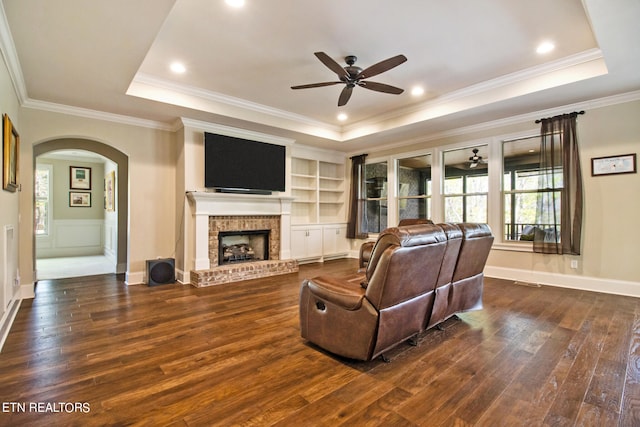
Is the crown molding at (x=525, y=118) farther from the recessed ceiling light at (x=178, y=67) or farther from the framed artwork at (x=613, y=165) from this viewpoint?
the recessed ceiling light at (x=178, y=67)

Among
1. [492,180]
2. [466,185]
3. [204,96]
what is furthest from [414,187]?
[204,96]

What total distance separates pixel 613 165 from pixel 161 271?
6692mm

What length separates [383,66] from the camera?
322 cm

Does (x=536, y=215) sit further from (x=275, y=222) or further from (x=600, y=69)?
(x=275, y=222)

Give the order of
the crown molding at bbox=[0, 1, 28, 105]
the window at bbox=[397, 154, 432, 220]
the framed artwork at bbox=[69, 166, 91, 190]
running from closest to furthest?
the crown molding at bbox=[0, 1, 28, 105] < the window at bbox=[397, 154, 432, 220] < the framed artwork at bbox=[69, 166, 91, 190]

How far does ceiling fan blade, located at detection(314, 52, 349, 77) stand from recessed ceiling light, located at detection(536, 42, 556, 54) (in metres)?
2.14

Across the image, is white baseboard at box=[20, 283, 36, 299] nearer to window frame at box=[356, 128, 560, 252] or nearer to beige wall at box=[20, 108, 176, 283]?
beige wall at box=[20, 108, 176, 283]

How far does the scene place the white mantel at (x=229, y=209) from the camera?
195 inches

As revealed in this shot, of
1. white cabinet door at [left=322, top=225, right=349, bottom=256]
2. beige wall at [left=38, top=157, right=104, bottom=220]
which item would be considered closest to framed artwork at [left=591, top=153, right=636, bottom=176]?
white cabinet door at [left=322, top=225, right=349, bottom=256]

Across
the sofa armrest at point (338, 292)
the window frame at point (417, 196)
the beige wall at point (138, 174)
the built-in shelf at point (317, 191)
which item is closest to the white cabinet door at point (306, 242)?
the built-in shelf at point (317, 191)

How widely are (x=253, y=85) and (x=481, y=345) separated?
415 centimetres

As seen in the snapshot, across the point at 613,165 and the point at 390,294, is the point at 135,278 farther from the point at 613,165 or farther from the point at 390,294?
the point at 613,165

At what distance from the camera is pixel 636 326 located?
9.77ft

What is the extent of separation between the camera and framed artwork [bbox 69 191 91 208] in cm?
784
